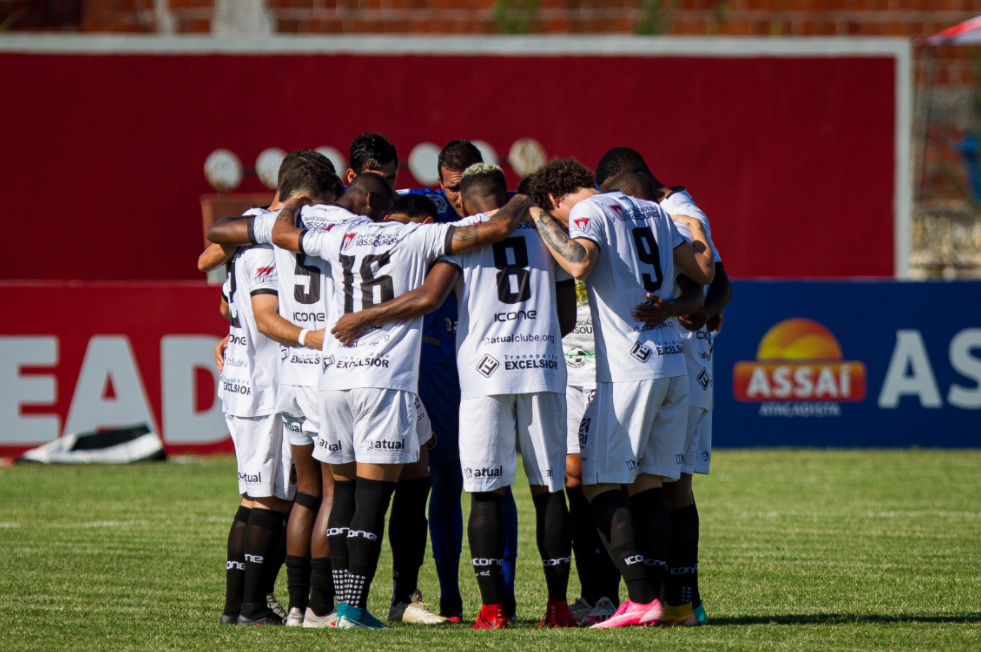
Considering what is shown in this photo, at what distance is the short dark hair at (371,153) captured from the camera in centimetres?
712

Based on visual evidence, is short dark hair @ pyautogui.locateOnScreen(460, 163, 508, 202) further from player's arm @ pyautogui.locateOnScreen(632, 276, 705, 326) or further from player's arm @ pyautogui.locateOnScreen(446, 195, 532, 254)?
player's arm @ pyautogui.locateOnScreen(632, 276, 705, 326)

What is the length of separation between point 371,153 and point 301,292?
1038 mm

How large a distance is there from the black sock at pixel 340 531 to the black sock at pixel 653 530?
1.37 metres

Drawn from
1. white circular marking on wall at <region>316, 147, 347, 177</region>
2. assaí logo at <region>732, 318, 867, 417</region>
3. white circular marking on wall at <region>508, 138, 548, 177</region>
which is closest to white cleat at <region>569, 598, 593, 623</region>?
assaí logo at <region>732, 318, 867, 417</region>

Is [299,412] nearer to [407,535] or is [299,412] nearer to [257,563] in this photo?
[257,563]

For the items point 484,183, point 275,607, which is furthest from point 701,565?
point 484,183

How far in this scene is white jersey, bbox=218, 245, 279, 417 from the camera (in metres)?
6.50

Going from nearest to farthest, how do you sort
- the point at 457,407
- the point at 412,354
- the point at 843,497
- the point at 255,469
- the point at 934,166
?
the point at 412,354 → the point at 255,469 → the point at 457,407 → the point at 843,497 → the point at 934,166

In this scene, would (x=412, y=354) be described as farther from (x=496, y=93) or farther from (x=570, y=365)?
(x=496, y=93)

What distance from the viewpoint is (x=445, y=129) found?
20.8m

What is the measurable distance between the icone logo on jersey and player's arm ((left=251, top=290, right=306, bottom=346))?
9.41 metres

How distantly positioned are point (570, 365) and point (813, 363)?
893 cm

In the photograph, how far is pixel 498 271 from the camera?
6.16 m

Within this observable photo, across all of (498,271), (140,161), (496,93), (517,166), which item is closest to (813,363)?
(517,166)
